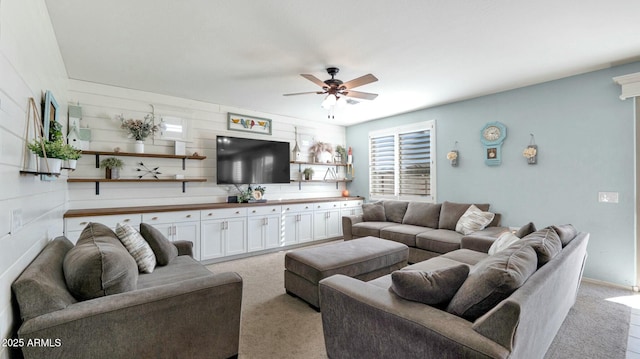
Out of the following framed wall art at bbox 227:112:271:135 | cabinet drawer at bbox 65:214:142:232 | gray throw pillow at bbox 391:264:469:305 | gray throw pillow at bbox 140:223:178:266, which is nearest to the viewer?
gray throw pillow at bbox 391:264:469:305

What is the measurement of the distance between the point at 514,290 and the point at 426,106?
166 inches

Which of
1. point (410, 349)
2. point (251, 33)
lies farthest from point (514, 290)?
point (251, 33)

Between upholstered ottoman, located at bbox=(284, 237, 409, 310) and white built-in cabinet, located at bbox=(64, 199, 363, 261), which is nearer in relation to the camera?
upholstered ottoman, located at bbox=(284, 237, 409, 310)

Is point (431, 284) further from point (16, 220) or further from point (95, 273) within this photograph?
point (16, 220)

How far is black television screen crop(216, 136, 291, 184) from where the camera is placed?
4543mm

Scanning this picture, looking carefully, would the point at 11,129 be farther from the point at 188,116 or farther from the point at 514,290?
the point at 188,116

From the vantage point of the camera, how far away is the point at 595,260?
3330 mm

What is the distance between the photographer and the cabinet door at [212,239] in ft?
13.2

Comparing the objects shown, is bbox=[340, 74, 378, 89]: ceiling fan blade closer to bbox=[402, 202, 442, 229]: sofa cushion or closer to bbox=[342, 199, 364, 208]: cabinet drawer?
bbox=[402, 202, 442, 229]: sofa cushion

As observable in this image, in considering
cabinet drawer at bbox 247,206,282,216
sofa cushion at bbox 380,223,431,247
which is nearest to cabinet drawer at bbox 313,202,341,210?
cabinet drawer at bbox 247,206,282,216

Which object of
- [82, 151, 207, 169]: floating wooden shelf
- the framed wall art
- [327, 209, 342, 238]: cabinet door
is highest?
the framed wall art

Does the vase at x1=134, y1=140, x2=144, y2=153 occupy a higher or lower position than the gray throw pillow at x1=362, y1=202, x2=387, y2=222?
higher

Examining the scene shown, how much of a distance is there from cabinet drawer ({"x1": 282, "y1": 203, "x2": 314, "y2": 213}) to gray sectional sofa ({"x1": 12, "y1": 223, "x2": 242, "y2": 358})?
3073 millimetres

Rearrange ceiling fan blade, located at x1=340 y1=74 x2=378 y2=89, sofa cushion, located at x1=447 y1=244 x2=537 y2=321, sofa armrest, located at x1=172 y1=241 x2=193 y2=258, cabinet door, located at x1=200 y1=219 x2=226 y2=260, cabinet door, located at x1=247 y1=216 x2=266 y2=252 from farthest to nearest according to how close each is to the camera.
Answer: cabinet door, located at x1=247 y1=216 x2=266 y2=252, cabinet door, located at x1=200 y1=219 x2=226 y2=260, sofa armrest, located at x1=172 y1=241 x2=193 y2=258, ceiling fan blade, located at x1=340 y1=74 x2=378 y2=89, sofa cushion, located at x1=447 y1=244 x2=537 y2=321
